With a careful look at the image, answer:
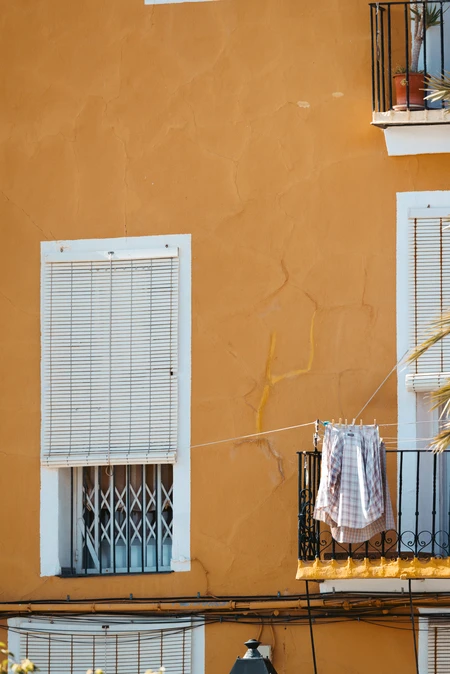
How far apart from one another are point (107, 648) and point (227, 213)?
346 cm

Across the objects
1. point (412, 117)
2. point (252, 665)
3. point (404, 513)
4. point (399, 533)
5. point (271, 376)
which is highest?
point (412, 117)

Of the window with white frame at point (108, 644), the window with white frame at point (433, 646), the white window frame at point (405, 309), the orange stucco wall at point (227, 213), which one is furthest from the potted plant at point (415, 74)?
the window with white frame at point (108, 644)

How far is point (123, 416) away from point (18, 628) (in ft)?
5.92

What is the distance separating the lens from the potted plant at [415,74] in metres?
12.0

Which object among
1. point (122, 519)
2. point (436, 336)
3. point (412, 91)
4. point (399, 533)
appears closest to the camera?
point (436, 336)

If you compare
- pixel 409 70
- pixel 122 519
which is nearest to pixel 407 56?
pixel 409 70

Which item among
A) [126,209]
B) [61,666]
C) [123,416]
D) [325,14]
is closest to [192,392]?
[123,416]

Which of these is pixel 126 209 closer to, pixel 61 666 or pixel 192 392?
pixel 192 392

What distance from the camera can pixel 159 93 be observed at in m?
12.6

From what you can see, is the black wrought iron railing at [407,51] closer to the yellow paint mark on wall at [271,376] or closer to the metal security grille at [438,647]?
the yellow paint mark on wall at [271,376]

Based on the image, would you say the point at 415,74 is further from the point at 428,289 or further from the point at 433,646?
the point at 433,646

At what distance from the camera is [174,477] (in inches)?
482

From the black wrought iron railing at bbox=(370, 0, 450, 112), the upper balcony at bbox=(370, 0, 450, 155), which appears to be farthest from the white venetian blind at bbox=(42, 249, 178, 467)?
the black wrought iron railing at bbox=(370, 0, 450, 112)

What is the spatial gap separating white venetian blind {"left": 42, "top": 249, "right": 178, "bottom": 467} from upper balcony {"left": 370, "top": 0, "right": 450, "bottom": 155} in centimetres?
197
